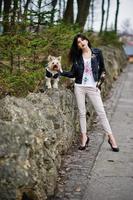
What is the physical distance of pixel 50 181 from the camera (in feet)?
23.2

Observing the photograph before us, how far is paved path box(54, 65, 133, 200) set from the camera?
732cm

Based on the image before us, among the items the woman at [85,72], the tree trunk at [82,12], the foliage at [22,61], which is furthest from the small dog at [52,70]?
the tree trunk at [82,12]

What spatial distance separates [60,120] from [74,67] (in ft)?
4.01

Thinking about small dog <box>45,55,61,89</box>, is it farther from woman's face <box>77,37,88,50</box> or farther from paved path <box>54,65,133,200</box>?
paved path <box>54,65,133,200</box>

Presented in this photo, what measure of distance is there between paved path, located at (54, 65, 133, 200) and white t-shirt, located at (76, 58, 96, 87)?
1.29 m

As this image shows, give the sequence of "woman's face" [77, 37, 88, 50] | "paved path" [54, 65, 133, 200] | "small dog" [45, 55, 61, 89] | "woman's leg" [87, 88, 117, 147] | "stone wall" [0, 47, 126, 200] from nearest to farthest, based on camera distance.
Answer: "stone wall" [0, 47, 126, 200], "paved path" [54, 65, 133, 200], "woman's face" [77, 37, 88, 50], "small dog" [45, 55, 61, 89], "woman's leg" [87, 88, 117, 147]

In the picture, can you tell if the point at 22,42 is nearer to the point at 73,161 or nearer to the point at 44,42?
the point at 44,42

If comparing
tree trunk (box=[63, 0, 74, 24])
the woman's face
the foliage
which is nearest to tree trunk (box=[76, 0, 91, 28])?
tree trunk (box=[63, 0, 74, 24])

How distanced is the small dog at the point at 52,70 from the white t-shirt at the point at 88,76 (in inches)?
19.6

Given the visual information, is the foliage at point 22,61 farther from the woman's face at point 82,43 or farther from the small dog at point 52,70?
the woman's face at point 82,43

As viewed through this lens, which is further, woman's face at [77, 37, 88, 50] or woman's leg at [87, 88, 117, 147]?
woman's leg at [87, 88, 117, 147]

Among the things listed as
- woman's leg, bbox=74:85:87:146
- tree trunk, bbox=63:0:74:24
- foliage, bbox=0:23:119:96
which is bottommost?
woman's leg, bbox=74:85:87:146

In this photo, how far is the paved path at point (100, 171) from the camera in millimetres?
7324

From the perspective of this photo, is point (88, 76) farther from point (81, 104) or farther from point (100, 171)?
point (100, 171)
